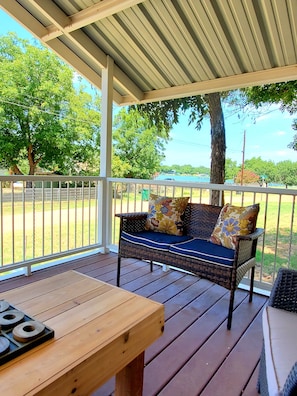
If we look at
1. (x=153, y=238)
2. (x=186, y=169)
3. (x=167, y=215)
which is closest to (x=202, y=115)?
(x=167, y=215)

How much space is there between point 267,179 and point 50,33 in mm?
7198

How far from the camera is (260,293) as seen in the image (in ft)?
8.98

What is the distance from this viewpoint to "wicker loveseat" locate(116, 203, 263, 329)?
214 centimetres

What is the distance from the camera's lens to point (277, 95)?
218 inches

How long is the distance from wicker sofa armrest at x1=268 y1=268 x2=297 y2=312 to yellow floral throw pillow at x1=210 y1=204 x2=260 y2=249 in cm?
84

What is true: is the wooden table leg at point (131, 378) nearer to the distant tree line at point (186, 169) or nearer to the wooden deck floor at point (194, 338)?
the wooden deck floor at point (194, 338)

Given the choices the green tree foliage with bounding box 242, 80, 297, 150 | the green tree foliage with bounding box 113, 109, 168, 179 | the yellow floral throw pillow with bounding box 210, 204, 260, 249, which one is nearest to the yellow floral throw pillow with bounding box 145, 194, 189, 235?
the yellow floral throw pillow with bounding box 210, 204, 260, 249

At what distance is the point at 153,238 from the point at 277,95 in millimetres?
4528

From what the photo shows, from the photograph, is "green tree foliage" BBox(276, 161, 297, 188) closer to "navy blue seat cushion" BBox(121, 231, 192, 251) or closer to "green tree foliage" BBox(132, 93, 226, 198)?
"green tree foliage" BBox(132, 93, 226, 198)

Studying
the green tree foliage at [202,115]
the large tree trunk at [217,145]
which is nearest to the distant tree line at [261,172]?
the green tree foliage at [202,115]

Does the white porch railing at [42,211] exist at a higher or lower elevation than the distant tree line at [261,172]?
lower

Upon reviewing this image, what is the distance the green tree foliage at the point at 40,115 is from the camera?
13906 mm

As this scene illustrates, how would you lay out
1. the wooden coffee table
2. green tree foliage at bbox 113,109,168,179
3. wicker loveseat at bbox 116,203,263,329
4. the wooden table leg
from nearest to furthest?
the wooden coffee table, the wooden table leg, wicker loveseat at bbox 116,203,263,329, green tree foliage at bbox 113,109,168,179

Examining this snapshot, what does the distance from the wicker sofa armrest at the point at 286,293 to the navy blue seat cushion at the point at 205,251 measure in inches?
26.1
